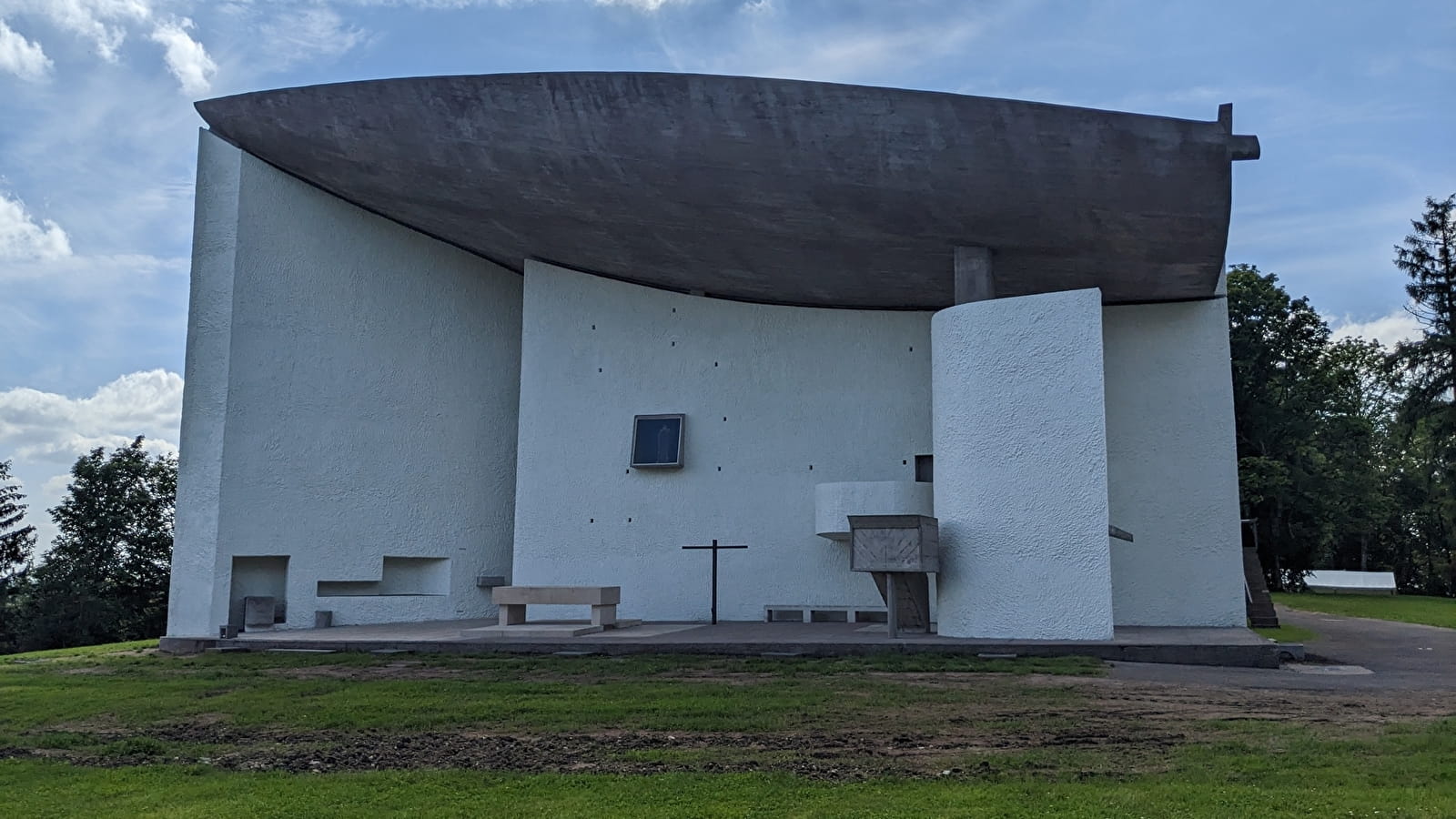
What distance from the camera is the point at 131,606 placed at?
2780 centimetres

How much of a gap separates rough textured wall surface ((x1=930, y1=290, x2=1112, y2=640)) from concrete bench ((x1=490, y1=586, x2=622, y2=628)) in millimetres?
4444

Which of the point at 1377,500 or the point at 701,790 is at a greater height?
the point at 1377,500

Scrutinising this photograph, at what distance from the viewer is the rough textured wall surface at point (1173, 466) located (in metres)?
15.7

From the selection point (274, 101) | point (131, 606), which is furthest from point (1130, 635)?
point (131, 606)

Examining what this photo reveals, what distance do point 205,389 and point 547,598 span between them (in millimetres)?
5298

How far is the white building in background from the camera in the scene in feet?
41.5

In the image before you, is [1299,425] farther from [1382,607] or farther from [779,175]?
[779,175]

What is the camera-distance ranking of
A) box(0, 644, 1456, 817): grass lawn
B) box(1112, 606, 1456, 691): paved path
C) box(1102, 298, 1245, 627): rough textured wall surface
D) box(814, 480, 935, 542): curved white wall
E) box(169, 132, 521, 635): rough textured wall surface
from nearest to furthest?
box(0, 644, 1456, 817): grass lawn → box(1112, 606, 1456, 691): paved path → box(814, 480, 935, 542): curved white wall → box(1102, 298, 1245, 627): rough textured wall surface → box(169, 132, 521, 635): rough textured wall surface

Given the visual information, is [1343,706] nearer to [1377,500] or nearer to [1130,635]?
[1130,635]

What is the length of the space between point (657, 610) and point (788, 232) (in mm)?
6237

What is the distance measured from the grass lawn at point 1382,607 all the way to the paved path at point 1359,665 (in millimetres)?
3741

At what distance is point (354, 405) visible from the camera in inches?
678

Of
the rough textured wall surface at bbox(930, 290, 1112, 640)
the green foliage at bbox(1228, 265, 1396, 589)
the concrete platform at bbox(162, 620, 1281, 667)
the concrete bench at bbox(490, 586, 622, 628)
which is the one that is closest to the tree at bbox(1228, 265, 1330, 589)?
the green foliage at bbox(1228, 265, 1396, 589)

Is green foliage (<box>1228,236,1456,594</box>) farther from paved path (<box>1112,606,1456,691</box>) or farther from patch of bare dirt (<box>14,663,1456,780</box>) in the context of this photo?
patch of bare dirt (<box>14,663,1456,780</box>)
